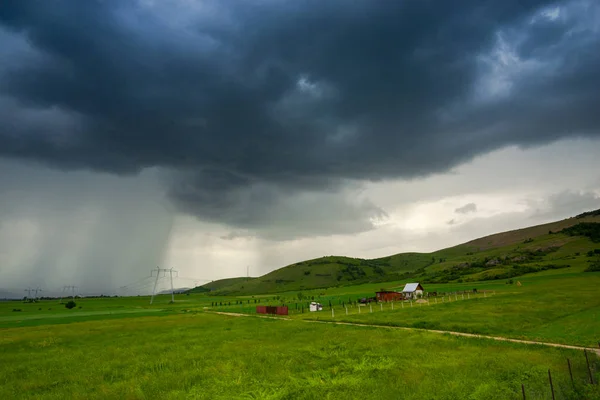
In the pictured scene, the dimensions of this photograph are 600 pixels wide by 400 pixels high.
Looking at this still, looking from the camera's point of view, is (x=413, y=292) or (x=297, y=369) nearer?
(x=297, y=369)

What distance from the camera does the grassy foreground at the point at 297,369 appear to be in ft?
82.7

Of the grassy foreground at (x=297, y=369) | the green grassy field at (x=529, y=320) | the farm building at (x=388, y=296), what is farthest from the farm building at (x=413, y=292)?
the grassy foreground at (x=297, y=369)

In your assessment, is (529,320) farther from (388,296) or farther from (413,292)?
(413,292)

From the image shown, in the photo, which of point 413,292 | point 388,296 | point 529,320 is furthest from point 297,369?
point 413,292

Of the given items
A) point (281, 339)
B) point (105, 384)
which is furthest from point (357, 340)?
point (105, 384)

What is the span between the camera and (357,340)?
4444 cm

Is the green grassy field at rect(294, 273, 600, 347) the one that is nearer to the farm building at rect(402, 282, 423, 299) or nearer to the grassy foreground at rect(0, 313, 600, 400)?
the grassy foreground at rect(0, 313, 600, 400)

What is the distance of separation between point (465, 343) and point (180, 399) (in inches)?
1239

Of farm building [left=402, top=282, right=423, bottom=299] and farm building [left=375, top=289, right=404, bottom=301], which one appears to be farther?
farm building [left=402, top=282, right=423, bottom=299]

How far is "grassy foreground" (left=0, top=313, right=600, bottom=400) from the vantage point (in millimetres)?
25209

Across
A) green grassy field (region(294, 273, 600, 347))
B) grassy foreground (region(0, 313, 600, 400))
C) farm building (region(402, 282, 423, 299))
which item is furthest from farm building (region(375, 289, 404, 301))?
grassy foreground (region(0, 313, 600, 400))

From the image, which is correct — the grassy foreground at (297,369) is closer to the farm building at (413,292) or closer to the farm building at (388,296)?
the farm building at (388,296)

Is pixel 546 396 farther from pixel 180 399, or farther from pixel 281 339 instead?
pixel 281 339

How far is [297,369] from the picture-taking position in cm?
3184
